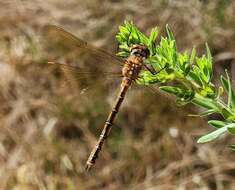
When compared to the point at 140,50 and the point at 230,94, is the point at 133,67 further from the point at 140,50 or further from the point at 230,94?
the point at 230,94

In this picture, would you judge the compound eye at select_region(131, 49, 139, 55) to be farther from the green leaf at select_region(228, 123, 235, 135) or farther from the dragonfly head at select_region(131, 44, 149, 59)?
the green leaf at select_region(228, 123, 235, 135)

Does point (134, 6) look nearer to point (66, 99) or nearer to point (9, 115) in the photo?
point (66, 99)

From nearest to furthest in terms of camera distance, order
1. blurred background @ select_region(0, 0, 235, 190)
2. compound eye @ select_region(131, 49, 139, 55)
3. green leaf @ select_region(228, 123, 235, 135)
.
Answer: green leaf @ select_region(228, 123, 235, 135), compound eye @ select_region(131, 49, 139, 55), blurred background @ select_region(0, 0, 235, 190)

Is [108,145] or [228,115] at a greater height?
[228,115]

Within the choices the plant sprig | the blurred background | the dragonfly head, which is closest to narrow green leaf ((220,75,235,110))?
the plant sprig

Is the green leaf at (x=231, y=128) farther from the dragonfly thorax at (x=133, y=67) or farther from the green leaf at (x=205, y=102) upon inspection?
the dragonfly thorax at (x=133, y=67)

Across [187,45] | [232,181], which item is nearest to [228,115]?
[232,181]
